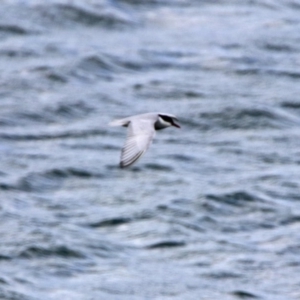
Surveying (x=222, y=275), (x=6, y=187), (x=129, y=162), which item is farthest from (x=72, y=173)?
(x=129, y=162)

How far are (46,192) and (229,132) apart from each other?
9.36ft

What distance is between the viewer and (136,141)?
660 cm

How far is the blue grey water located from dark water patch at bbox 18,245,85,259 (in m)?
0.02

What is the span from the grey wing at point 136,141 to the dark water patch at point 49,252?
143 inches

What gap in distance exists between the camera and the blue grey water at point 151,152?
33.5 feet

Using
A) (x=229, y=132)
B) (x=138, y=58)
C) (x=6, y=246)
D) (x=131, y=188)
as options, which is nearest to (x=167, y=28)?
(x=138, y=58)

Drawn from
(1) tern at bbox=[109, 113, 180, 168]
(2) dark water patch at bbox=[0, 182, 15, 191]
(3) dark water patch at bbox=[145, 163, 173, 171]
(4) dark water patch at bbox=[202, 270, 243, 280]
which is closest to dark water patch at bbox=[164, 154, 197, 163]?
(3) dark water patch at bbox=[145, 163, 173, 171]

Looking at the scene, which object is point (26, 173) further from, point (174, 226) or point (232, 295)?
point (232, 295)

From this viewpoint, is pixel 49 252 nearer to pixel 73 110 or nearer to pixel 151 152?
pixel 151 152

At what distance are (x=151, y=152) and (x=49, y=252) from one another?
294 centimetres

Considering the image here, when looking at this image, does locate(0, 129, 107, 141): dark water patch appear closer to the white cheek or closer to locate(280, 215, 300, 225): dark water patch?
locate(280, 215, 300, 225): dark water patch

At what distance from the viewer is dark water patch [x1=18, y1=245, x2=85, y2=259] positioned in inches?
409

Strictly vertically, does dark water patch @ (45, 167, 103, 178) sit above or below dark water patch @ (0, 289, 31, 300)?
below

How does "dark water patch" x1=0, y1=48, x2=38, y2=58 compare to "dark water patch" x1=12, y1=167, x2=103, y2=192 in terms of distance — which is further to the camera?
"dark water patch" x1=0, y1=48, x2=38, y2=58
